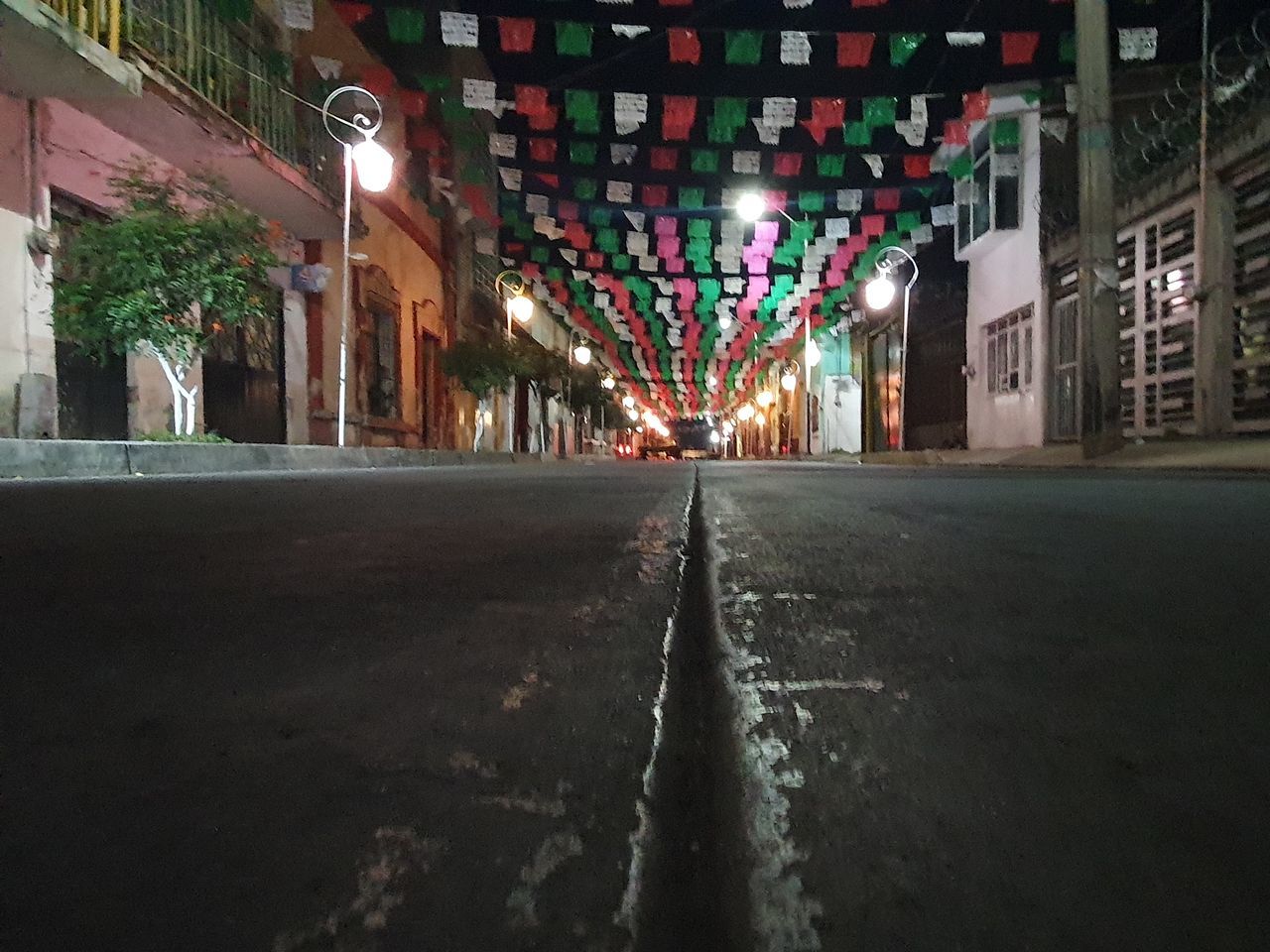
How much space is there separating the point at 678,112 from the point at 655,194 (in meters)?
3.21

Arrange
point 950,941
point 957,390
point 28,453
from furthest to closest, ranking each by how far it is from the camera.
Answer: point 957,390 < point 28,453 < point 950,941

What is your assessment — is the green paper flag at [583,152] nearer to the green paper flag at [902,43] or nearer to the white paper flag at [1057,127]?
the green paper flag at [902,43]

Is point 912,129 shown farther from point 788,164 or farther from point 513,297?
point 513,297

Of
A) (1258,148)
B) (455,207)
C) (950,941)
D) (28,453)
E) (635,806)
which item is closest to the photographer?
(950,941)

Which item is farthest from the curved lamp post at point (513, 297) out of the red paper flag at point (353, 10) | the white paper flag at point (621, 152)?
the red paper flag at point (353, 10)

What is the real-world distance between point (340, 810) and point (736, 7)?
12343mm

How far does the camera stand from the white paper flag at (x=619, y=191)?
14814 mm

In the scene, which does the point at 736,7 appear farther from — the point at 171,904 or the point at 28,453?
the point at 171,904

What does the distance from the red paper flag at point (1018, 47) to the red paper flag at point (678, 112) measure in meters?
3.78

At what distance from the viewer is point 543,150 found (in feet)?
46.9

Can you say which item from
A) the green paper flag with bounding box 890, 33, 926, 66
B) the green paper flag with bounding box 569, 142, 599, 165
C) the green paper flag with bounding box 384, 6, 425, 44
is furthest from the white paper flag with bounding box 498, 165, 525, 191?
the green paper flag with bounding box 890, 33, 926, 66

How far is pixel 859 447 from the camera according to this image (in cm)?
2889

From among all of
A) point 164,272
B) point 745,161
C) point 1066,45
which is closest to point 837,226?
point 745,161

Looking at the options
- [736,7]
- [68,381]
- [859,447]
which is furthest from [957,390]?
[68,381]
